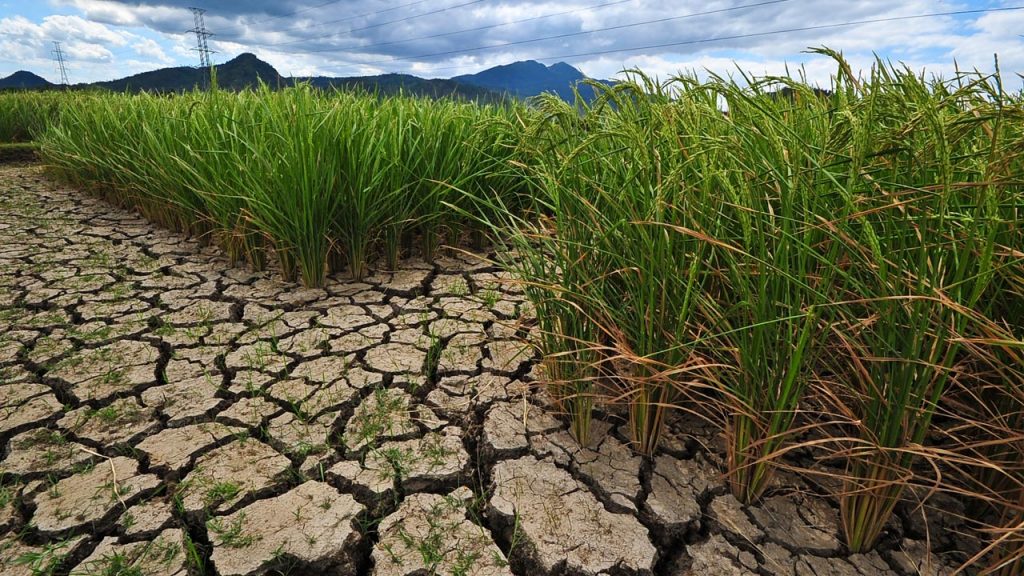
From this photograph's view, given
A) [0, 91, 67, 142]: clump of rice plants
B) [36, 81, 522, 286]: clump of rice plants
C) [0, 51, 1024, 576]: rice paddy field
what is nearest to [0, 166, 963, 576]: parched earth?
[0, 51, 1024, 576]: rice paddy field

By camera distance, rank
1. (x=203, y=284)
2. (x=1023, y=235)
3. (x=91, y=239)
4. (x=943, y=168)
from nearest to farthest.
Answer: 1. (x=943, y=168)
2. (x=1023, y=235)
3. (x=203, y=284)
4. (x=91, y=239)

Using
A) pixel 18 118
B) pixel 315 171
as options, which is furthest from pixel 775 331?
pixel 18 118

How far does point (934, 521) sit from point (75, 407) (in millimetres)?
2340

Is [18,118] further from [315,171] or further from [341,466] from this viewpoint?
[341,466]

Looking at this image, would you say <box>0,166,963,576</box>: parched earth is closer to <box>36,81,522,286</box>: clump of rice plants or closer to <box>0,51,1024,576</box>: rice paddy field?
<box>0,51,1024,576</box>: rice paddy field

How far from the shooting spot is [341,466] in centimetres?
154

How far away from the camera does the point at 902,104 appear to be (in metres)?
1.12

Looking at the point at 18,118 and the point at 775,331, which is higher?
the point at 18,118

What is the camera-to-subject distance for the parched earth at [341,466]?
Result: 4.24ft

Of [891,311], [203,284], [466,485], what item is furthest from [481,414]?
[203,284]

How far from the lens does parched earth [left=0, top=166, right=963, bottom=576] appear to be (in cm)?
129

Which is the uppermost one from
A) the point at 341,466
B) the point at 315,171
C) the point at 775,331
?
the point at 315,171

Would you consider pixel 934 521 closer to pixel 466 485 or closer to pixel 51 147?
pixel 466 485

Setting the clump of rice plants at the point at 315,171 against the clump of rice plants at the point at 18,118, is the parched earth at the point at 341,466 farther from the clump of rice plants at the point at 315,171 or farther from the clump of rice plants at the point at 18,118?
the clump of rice plants at the point at 18,118
